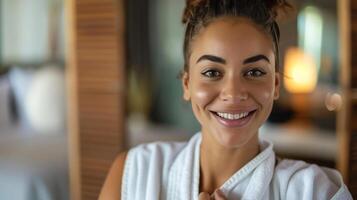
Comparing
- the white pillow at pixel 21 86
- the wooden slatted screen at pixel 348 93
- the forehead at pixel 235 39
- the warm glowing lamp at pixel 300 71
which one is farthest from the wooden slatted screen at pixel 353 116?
the white pillow at pixel 21 86

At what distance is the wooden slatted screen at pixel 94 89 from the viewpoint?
6.89 feet

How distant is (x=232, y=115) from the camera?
0.89 meters

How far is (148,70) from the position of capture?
3.24m

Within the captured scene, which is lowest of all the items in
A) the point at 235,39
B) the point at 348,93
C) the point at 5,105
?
the point at 5,105

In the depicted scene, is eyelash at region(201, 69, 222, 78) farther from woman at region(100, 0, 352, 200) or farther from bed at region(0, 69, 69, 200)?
bed at region(0, 69, 69, 200)

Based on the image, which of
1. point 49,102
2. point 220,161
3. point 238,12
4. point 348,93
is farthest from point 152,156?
point 49,102

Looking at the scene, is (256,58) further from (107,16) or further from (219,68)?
(107,16)

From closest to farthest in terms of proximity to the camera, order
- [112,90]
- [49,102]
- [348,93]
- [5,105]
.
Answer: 1. [348,93]
2. [112,90]
3. [49,102]
4. [5,105]

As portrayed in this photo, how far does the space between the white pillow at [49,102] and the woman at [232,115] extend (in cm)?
193

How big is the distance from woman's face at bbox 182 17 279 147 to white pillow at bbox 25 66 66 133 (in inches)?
82.8

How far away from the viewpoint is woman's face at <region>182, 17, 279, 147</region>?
87 cm

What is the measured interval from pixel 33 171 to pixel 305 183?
163 centimetres

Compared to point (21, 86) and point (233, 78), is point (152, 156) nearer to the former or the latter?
point (233, 78)

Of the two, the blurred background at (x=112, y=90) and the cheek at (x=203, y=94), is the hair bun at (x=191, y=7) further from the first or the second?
the blurred background at (x=112, y=90)
